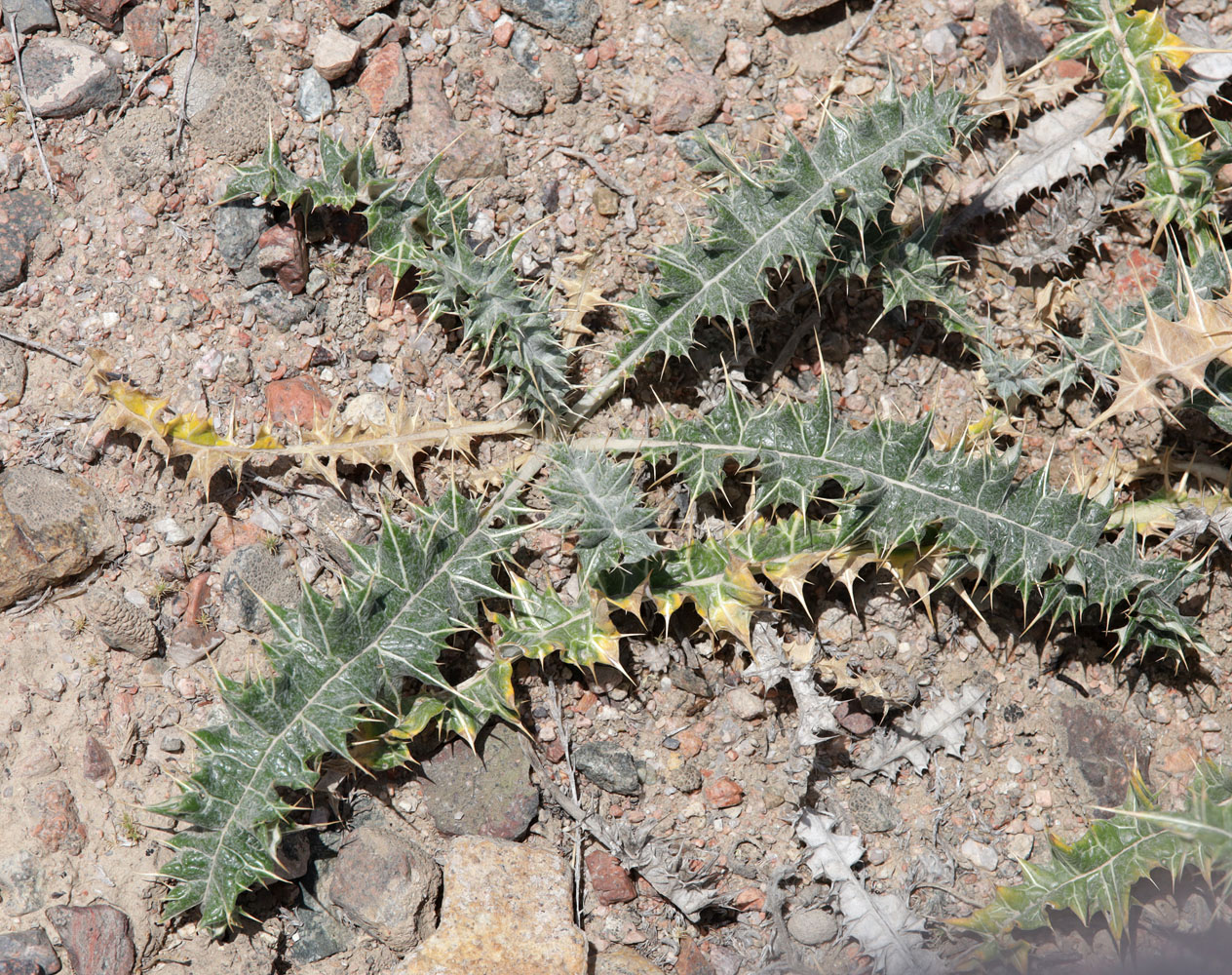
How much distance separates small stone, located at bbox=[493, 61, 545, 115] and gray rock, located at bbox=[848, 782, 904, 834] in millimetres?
2521

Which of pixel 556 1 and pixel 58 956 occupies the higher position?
pixel 556 1

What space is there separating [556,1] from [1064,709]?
296 centimetres

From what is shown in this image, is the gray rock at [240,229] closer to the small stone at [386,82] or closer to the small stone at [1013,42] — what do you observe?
the small stone at [386,82]

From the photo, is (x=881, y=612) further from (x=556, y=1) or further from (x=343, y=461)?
(x=556, y=1)

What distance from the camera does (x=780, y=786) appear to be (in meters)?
2.88

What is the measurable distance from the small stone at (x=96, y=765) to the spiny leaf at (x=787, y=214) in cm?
189

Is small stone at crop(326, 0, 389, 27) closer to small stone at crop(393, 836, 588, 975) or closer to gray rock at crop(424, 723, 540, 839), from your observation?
gray rock at crop(424, 723, 540, 839)

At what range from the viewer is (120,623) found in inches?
109

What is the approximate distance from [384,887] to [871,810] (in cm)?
152

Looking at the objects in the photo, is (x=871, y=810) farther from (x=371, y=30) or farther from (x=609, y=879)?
(x=371, y=30)

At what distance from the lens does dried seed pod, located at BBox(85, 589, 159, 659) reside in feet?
9.12

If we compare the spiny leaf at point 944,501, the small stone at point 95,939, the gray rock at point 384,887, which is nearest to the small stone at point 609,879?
the gray rock at point 384,887

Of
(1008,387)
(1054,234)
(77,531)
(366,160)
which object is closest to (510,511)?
(366,160)

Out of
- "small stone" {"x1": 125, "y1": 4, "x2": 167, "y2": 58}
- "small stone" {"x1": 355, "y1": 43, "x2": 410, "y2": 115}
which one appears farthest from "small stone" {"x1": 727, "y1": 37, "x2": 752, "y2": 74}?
"small stone" {"x1": 125, "y1": 4, "x2": 167, "y2": 58}
